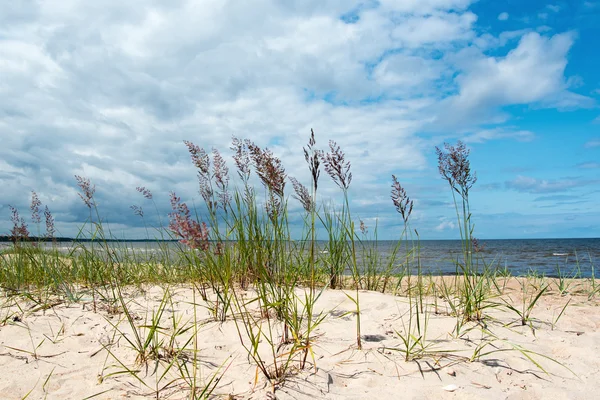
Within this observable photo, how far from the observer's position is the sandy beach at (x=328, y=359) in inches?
88.4

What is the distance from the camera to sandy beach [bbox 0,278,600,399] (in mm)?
2244

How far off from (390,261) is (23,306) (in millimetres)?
4041

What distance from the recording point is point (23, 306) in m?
3.78

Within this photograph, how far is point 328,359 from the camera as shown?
8.34 ft

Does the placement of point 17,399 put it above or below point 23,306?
below

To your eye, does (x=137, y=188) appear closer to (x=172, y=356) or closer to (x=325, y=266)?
(x=172, y=356)

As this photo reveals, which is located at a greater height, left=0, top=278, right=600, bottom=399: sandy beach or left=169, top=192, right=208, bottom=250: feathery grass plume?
left=169, top=192, right=208, bottom=250: feathery grass plume

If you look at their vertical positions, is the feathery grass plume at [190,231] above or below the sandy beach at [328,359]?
above

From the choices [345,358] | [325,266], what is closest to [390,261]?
[325,266]

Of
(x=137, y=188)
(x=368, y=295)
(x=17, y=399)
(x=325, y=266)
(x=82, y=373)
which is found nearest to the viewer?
(x=17, y=399)

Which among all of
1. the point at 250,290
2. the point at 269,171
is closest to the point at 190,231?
the point at 269,171

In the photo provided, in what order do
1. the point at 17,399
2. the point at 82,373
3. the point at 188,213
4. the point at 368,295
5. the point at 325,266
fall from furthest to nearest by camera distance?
the point at 325,266
the point at 368,295
the point at 82,373
the point at 17,399
the point at 188,213

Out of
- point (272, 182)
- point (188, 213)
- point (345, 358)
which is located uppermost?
point (272, 182)

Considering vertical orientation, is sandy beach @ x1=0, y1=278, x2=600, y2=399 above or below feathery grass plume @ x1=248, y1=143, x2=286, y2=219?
below
